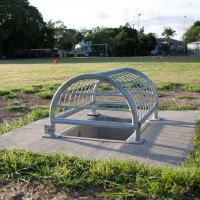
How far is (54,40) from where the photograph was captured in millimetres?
72875

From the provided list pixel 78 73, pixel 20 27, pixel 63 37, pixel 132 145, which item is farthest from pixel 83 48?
pixel 132 145

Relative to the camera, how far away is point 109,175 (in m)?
3.59

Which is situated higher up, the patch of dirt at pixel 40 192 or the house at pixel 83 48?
the house at pixel 83 48

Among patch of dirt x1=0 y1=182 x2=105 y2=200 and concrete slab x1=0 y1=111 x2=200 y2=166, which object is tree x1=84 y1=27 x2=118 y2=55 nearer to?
concrete slab x1=0 y1=111 x2=200 y2=166

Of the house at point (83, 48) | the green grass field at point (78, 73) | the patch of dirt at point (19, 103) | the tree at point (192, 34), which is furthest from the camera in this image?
the tree at point (192, 34)

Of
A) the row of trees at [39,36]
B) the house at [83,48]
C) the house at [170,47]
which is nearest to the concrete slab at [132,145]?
the row of trees at [39,36]

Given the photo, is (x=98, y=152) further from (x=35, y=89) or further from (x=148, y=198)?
(x=35, y=89)

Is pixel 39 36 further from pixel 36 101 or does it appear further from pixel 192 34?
pixel 36 101

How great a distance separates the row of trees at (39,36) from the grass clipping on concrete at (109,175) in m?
58.1

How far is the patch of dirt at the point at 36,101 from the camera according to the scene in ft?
24.6

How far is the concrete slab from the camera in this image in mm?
4336

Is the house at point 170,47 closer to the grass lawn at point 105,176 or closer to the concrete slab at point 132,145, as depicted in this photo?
the concrete slab at point 132,145

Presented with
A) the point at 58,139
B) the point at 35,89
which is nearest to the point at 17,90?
the point at 35,89

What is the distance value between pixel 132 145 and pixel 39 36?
67.2m
